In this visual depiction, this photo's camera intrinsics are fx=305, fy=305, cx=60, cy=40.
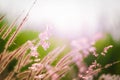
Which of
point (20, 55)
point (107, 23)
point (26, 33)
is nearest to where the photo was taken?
point (20, 55)

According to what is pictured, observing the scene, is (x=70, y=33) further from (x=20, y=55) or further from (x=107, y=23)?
(x=20, y=55)

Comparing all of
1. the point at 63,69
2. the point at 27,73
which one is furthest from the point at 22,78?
the point at 63,69

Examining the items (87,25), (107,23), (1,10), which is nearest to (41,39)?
(1,10)

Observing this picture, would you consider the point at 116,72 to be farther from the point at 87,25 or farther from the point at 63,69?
the point at 63,69

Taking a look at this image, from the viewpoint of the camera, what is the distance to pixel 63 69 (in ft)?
3.72

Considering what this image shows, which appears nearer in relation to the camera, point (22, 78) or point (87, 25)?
point (22, 78)

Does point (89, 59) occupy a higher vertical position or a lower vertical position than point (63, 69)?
higher

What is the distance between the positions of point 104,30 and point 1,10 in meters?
0.58

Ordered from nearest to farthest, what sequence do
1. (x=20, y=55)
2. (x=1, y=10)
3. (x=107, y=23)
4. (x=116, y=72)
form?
(x=20, y=55)
(x=1, y=10)
(x=107, y=23)
(x=116, y=72)

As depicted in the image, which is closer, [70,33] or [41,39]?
[41,39]

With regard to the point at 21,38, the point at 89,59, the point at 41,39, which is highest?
the point at 21,38

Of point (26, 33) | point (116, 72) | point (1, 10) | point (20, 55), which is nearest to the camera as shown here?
point (20, 55)

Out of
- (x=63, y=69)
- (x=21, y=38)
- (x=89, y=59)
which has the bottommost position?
(x=63, y=69)

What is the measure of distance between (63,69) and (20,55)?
0.17m
